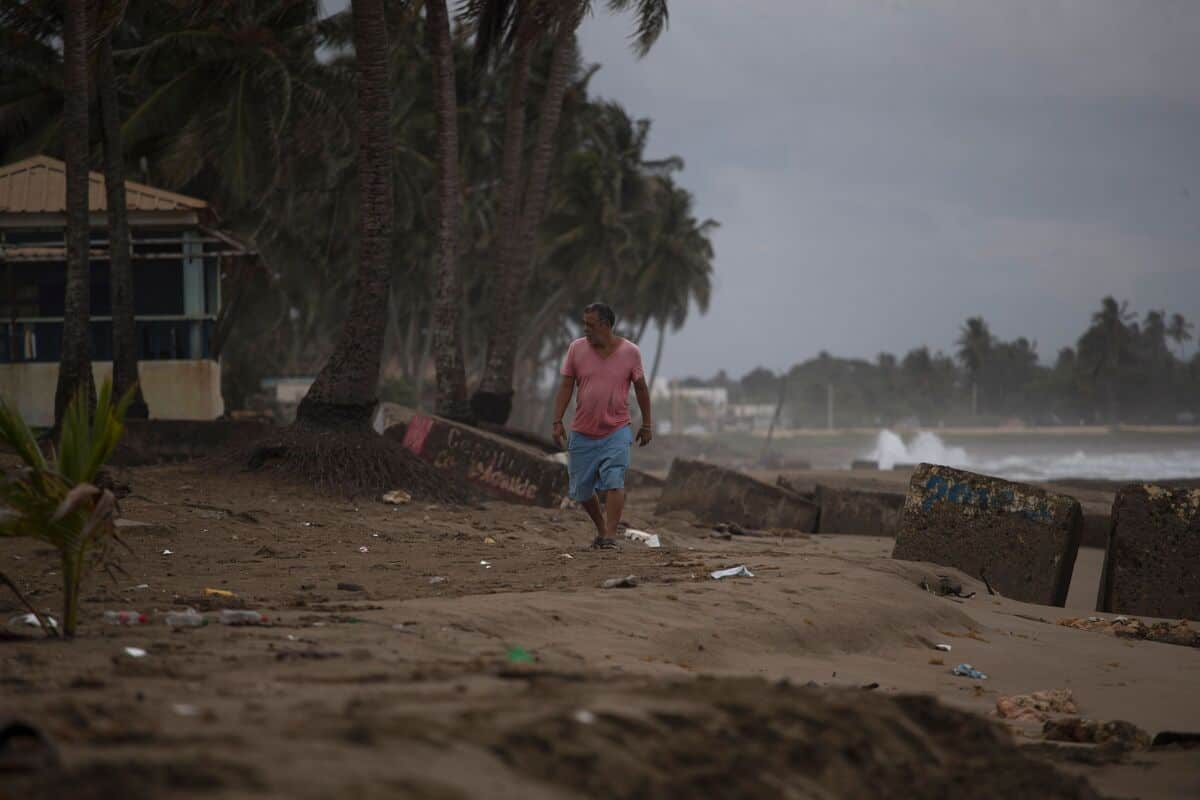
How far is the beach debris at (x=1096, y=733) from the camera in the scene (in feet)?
15.1

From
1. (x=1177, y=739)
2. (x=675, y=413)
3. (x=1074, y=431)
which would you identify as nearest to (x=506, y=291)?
(x=1177, y=739)

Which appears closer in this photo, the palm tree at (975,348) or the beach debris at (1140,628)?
the beach debris at (1140,628)

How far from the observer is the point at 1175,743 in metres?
4.51

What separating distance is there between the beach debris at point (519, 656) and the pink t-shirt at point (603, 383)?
396cm

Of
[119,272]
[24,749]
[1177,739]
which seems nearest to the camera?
[24,749]

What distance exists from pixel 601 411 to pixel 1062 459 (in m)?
70.4

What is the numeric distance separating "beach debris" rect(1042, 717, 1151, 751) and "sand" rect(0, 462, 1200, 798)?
0.39 feet

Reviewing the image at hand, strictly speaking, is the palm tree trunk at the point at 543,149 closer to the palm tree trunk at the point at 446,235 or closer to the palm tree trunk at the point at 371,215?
the palm tree trunk at the point at 446,235

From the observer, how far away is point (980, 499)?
8984mm

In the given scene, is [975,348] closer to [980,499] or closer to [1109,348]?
[1109,348]

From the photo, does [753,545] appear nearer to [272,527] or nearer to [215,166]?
[272,527]

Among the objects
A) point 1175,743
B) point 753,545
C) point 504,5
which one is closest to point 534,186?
point 504,5

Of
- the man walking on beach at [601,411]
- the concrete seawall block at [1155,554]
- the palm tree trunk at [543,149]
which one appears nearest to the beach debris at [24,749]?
the man walking on beach at [601,411]

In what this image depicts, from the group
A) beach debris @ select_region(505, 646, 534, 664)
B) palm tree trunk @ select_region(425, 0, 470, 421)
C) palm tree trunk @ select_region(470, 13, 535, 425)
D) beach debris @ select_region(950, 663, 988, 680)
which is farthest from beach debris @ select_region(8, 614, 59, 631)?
palm tree trunk @ select_region(470, 13, 535, 425)
